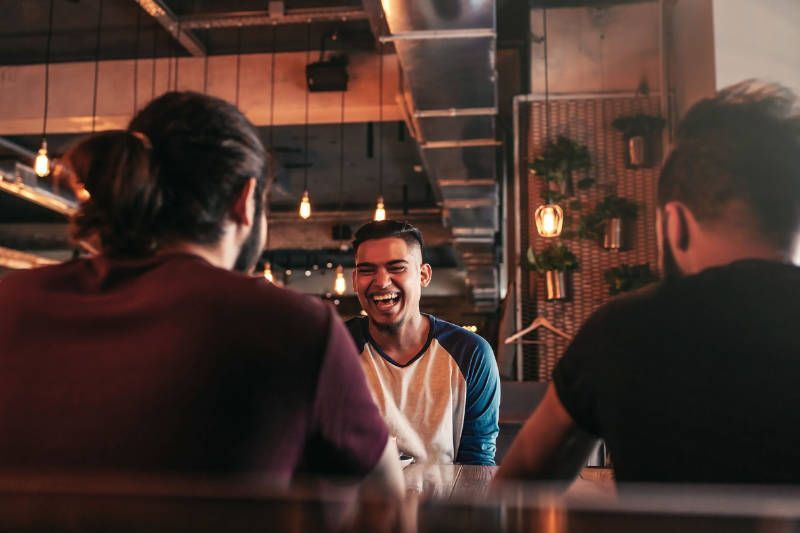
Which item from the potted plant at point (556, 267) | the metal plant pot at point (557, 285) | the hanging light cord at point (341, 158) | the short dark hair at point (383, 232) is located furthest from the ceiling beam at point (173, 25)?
the short dark hair at point (383, 232)

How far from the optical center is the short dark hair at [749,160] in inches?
41.1

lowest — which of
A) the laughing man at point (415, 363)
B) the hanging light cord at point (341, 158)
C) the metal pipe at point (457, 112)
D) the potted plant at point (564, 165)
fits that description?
the laughing man at point (415, 363)

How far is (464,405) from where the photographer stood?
8.47 ft

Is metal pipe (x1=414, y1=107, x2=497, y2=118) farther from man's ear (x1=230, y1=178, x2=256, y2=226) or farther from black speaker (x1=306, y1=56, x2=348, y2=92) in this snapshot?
man's ear (x1=230, y1=178, x2=256, y2=226)

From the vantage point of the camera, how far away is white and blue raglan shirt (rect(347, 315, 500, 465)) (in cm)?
248

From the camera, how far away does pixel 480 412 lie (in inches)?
102

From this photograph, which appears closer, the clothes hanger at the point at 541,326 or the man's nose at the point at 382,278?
the man's nose at the point at 382,278

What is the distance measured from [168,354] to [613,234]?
5.09 meters

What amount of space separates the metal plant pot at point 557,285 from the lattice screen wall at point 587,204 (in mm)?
221

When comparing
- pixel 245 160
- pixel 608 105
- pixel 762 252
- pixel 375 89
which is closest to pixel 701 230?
pixel 762 252

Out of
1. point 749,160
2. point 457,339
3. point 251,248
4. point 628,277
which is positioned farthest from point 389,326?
point 628,277

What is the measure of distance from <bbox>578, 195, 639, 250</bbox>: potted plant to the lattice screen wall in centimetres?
13

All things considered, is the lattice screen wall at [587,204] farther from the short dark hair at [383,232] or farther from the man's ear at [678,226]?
the man's ear at [678,226]

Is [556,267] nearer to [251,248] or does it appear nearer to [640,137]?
[640,137]
